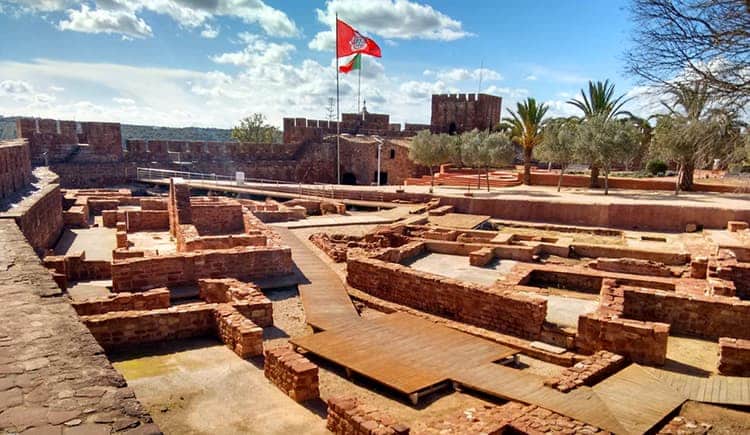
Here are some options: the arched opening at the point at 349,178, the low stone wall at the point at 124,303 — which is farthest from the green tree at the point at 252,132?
the low stone wall at the point at 124,303

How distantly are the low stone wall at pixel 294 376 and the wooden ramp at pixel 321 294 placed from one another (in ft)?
6.24

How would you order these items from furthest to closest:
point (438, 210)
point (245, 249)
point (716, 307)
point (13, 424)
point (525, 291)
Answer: point (438, 210), point (245, 249), point (525, 291), point (716, 307), point (13, 424)

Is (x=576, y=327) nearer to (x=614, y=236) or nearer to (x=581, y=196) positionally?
(x=614, y=236)

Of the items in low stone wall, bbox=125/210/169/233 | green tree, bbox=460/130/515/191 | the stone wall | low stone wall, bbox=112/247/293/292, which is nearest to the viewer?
low stone wall, bbox=112/247/293/292

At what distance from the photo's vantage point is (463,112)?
134ft

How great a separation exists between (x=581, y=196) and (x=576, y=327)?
1340 cm

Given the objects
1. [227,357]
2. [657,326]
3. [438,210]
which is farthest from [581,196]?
[227,357]

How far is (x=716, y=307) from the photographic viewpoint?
26.3 ft

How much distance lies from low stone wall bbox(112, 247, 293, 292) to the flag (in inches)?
875

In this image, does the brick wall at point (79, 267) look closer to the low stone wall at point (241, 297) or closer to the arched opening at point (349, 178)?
the low stone wall at point (241, 297)

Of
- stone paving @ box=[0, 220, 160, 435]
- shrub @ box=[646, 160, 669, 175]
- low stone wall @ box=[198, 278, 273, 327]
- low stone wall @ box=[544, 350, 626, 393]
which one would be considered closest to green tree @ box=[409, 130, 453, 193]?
shrub @ box=[646, 160, 669, 175]

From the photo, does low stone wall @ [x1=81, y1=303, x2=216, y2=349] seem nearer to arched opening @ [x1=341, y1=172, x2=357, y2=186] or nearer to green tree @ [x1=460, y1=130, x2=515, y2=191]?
green tree @ [x1=460, y1=130, x2=515, y2=191]

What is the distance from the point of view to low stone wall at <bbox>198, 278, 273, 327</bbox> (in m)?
7.83

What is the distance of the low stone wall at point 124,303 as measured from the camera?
24.8 feet
